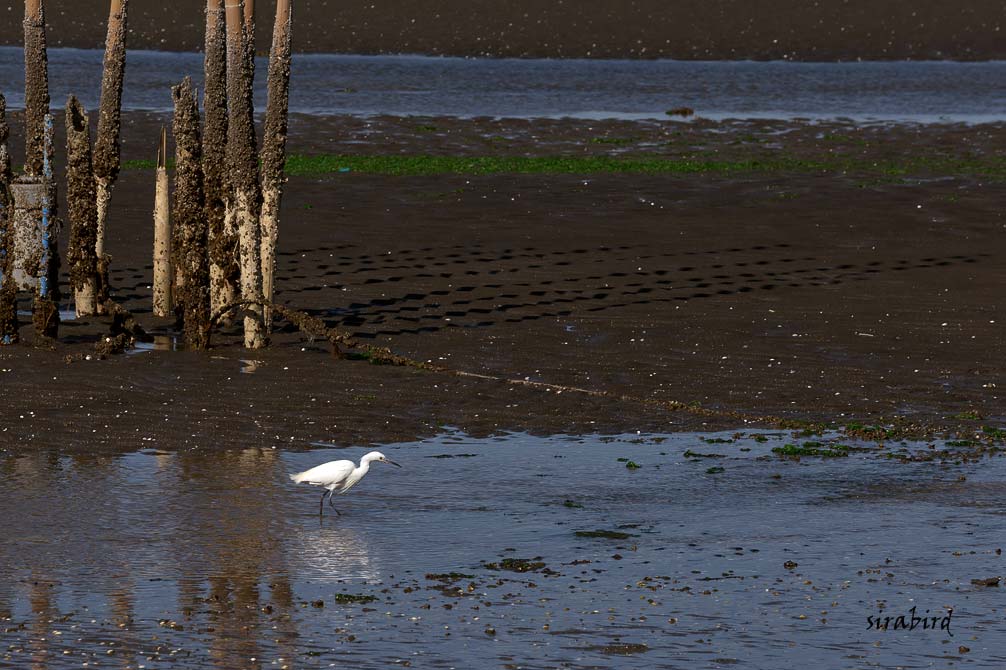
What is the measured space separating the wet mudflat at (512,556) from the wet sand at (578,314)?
1.37 m

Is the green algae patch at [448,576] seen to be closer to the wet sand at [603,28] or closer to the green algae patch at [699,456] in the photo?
the green algae patch at [699,456]

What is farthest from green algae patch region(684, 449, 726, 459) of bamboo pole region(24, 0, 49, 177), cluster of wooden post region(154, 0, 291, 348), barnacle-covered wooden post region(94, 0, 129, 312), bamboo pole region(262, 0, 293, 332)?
bamboo pole region(24, 0, 49, 177)

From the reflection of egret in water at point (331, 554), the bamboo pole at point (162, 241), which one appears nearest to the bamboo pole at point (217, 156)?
the bamboo pole at point (162, 241)

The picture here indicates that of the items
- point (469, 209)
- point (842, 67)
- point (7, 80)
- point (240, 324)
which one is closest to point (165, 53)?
point (7, 80)

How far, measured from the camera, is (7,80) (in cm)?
6112

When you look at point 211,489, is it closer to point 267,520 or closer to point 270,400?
point 267,520

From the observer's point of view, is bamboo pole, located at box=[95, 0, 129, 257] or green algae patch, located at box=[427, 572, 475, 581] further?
bamboo pole, located at box=[95, 0, 129, 257]

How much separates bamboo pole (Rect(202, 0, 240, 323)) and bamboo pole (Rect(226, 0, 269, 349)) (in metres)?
0.14

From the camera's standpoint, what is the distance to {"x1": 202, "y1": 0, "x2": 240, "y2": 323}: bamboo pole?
66.9ft

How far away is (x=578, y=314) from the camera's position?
910 inches

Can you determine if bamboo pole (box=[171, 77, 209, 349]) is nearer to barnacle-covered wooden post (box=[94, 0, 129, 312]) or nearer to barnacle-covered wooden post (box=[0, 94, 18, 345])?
barnacle-covered wooden post (box=[0, 94, 18, 345])

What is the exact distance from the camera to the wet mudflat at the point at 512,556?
34.8 ft

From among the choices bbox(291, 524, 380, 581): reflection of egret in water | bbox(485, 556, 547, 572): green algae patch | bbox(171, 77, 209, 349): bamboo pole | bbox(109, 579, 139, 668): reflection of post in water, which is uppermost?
bbox(171, 77, 209, 349): bamboo pole

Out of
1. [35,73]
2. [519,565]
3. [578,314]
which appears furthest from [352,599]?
[35,73]
